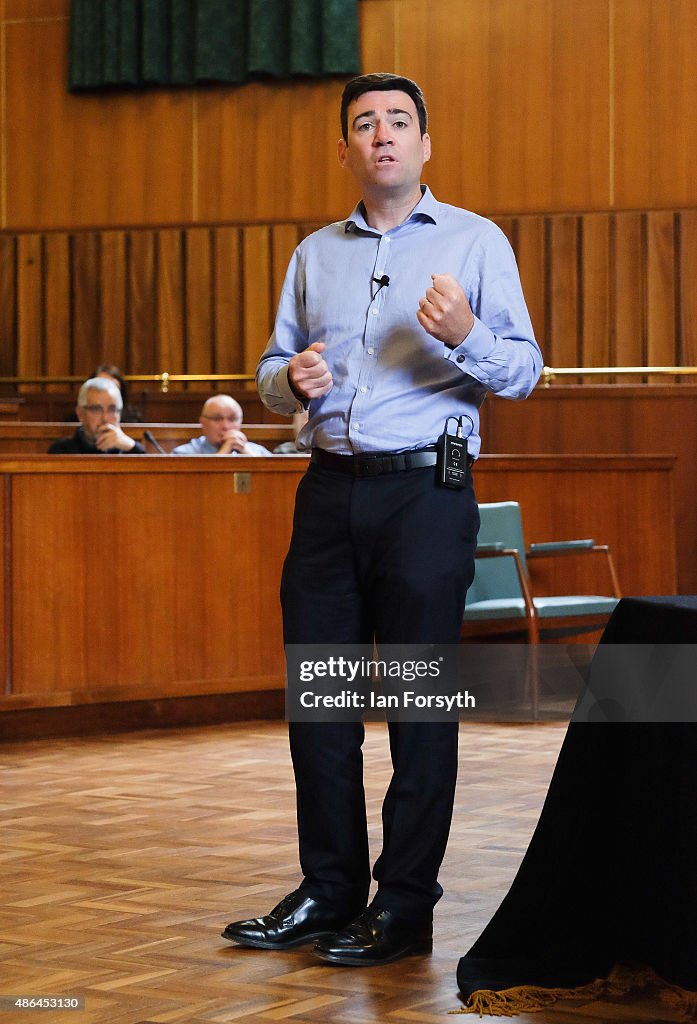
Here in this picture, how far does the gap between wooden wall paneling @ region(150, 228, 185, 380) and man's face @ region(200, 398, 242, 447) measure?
3087mm

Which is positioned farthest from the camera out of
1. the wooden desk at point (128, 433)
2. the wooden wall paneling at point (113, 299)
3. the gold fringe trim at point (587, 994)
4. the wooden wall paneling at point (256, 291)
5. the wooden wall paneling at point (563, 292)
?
the wooden wall paneling at point (113, 299)

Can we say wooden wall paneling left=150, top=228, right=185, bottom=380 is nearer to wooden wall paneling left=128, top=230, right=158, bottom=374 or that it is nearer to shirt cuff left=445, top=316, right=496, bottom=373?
wooden wall paneling left=128, top=230, right=158, bottom=374

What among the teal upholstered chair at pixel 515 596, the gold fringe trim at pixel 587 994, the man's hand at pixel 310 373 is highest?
the man's hand at pixel 310 373

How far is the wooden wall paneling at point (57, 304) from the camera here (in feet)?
32.3

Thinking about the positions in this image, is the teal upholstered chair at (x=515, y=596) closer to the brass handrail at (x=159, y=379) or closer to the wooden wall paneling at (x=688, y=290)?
the wooden wall paneling at (x=688, y=290)

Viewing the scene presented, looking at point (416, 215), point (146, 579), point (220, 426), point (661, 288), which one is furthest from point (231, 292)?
point (416, 215)

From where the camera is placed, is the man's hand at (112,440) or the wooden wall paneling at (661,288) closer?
the man's hand at (112,440)

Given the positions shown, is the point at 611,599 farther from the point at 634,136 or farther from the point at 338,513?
the point at 634,136

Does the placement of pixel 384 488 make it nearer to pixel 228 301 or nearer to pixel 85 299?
pixel 228 301

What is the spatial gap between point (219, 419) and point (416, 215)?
421 centimetres

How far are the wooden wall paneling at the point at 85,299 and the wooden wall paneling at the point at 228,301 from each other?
2.71ft

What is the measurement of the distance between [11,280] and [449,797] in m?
8.19

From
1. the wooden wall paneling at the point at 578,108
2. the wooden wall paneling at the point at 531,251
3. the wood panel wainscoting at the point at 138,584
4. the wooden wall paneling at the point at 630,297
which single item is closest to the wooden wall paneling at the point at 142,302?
the wooden wall paneling at the point at 531,251

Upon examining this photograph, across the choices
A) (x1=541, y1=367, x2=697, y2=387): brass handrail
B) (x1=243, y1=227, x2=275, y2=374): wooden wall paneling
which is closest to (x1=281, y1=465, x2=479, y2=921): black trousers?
(x1=541, y1=367, x2=697, y2=387): brass handrail
